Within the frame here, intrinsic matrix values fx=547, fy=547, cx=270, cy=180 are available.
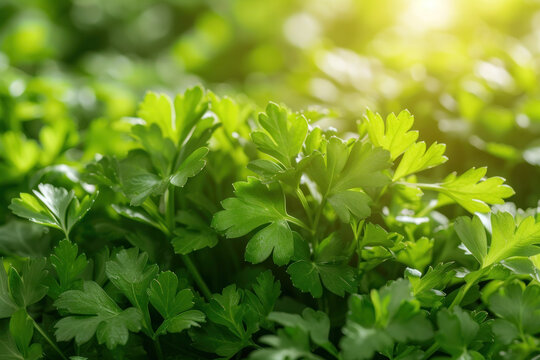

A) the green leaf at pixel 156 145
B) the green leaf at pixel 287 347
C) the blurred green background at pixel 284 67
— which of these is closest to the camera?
the green leaf at pixel 287 347

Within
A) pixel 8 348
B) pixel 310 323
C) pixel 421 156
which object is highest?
pixel 421 156

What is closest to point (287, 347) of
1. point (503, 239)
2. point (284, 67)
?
point (503, 239)

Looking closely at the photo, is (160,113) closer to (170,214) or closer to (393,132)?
(170,214)

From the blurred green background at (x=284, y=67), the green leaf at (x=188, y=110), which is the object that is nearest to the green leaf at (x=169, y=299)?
the green leaf at (x=188, y=110)

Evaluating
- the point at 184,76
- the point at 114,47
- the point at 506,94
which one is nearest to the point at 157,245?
the point at 506,94

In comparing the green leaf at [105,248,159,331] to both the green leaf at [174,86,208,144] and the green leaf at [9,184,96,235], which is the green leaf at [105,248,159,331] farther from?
the green leaf at [174,86,208,144]

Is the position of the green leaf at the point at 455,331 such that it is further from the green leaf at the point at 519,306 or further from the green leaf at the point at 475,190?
the green leaf at the point at 475,190

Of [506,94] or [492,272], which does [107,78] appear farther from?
[492,272]
